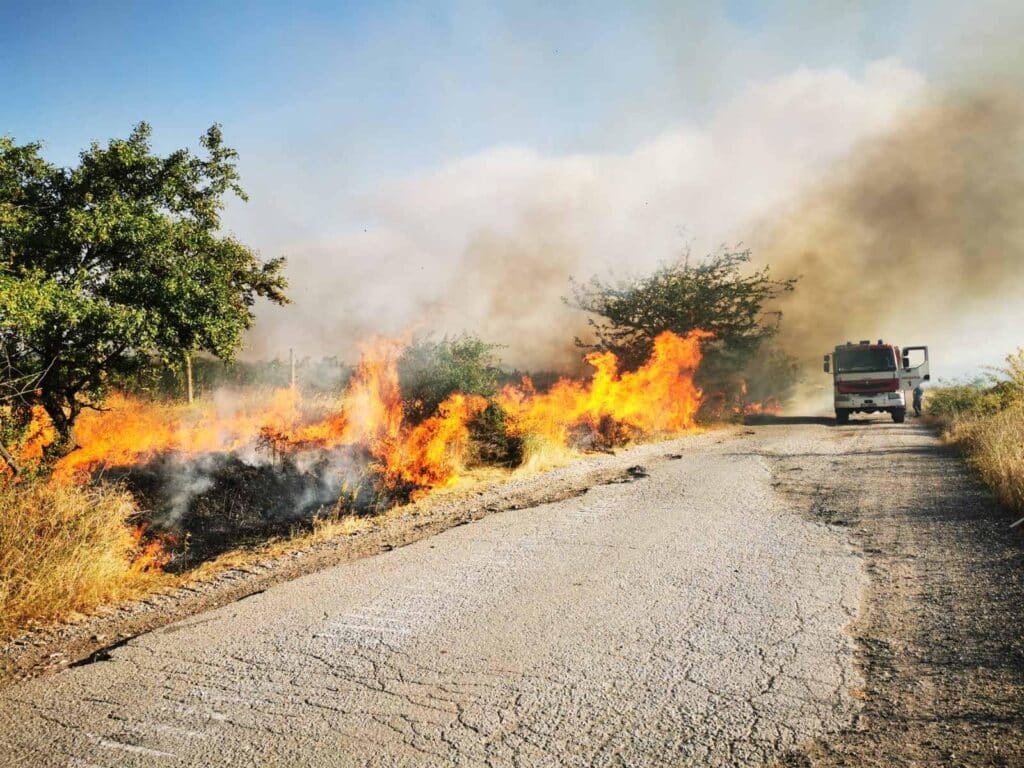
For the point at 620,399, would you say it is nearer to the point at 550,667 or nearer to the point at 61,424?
the point at 61,424

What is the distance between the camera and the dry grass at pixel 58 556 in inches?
200

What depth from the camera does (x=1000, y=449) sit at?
911cm

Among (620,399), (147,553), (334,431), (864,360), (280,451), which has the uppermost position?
(864,360)

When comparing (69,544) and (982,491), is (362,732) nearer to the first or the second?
(69,544)

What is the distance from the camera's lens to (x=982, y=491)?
27.9 feet

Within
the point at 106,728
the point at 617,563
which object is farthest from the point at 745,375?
the point at 106,728

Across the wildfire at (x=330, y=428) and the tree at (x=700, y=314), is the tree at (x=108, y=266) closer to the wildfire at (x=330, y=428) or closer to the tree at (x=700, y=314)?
the wildfire at (x=330, y=428)

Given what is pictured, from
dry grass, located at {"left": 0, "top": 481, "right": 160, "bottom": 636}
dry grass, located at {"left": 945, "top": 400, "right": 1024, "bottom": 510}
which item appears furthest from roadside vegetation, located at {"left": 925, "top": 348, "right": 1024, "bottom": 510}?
dry grass, located at {"left": 0, "top": 481, "right": 160, "bottom": 636}

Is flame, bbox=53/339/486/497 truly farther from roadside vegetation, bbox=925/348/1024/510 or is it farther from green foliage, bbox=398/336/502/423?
roadside vegetation, bbox=925/348/1024/510

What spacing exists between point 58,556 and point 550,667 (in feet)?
14.7

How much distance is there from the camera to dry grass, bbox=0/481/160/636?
509 cm

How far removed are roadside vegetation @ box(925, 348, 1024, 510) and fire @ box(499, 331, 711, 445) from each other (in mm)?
7258

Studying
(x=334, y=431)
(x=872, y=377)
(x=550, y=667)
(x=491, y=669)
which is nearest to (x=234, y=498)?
(x=334, y=431)

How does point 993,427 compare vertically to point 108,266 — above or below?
below
